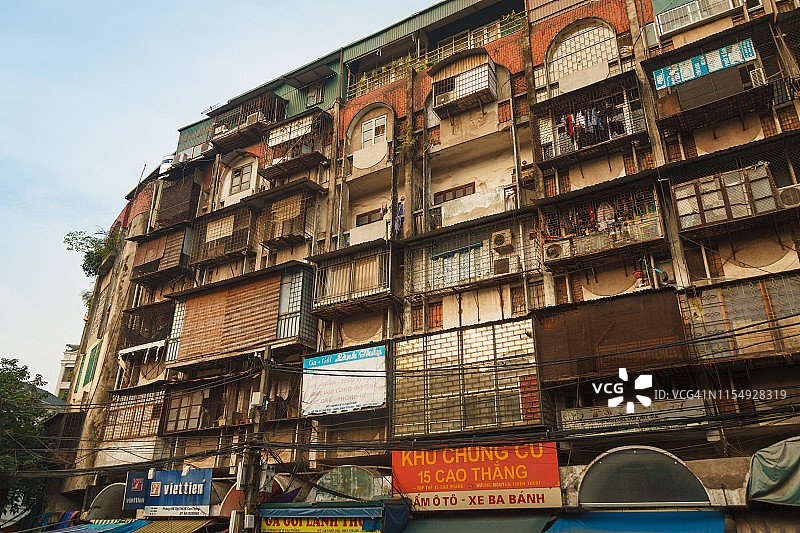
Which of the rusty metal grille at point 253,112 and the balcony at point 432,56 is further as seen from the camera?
the rusty metal grille at point 253,112

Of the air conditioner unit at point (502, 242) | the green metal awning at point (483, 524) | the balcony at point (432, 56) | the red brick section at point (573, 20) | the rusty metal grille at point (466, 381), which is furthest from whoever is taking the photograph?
the balcony at point (432, 56)

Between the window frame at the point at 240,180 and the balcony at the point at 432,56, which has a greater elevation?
the balcony at the point at 432,56

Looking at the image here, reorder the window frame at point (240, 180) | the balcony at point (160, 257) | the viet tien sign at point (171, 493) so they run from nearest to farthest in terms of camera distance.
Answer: the viet tien sign at point (171, 493)
the balcony at point (160, 257)
the window frame at point (240, 180)

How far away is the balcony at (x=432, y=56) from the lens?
26.8 m

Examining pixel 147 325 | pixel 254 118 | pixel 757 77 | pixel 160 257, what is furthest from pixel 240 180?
pixel 757 77

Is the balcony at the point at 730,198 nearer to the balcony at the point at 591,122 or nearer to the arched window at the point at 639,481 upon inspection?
the balcony at the point at 591,122

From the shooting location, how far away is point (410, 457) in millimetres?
18156

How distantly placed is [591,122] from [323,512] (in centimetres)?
1600

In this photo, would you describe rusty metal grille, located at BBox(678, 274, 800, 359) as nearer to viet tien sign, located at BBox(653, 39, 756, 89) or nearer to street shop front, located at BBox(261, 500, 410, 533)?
viet tien sign, located at BBox(653, 39, 756, 89)

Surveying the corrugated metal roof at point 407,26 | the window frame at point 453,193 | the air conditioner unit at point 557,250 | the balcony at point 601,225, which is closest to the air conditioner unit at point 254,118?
the corrugated metal roof at point 407,26

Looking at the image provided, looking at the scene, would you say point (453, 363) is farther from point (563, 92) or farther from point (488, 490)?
point (563, 92)

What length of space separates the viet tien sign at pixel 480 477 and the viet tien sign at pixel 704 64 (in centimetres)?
1293

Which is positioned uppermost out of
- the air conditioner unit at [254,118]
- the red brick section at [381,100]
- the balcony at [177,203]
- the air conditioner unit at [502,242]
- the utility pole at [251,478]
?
the air conditioner unit at [254,118]

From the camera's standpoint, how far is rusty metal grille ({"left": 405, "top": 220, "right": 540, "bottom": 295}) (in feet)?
69.2
